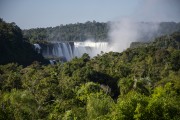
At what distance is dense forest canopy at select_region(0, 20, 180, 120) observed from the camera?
27.6m

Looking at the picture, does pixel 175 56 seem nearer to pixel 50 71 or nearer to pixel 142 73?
pixel 142 73

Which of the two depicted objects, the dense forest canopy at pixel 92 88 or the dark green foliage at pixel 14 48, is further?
the dark green foliage at pixel 14 48

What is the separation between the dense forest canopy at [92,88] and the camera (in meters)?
27.6

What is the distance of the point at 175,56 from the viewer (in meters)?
74.4

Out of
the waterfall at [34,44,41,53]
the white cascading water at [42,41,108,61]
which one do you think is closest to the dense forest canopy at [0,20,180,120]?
the waterfall at [34,44,41,53]

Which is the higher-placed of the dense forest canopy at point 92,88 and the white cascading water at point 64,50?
the dense forest canopy at point 92,88

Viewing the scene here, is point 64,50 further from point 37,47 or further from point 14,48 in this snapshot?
point 14,48

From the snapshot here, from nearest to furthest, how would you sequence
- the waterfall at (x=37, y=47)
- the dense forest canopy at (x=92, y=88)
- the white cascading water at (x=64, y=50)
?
the dense forest canopy at (x=92, y=88) < the waterfall at (x=37, y=47) < the white cascading water at (x=64, y=50)

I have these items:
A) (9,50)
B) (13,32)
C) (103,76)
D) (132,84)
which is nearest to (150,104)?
(132,84)

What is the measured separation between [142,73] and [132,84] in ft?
59.9

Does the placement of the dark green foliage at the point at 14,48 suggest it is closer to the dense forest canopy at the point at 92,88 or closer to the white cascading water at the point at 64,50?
the dense forest canopy at the point at 92,88

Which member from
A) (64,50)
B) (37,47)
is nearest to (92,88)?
(37,47)

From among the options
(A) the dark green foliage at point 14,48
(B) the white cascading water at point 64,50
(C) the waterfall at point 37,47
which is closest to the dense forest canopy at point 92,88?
(A) the dark green foliage at point 14,48

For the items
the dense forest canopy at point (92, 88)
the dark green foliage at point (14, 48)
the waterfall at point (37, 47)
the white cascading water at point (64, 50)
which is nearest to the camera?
the dense forest canopy at point (92, 88)
